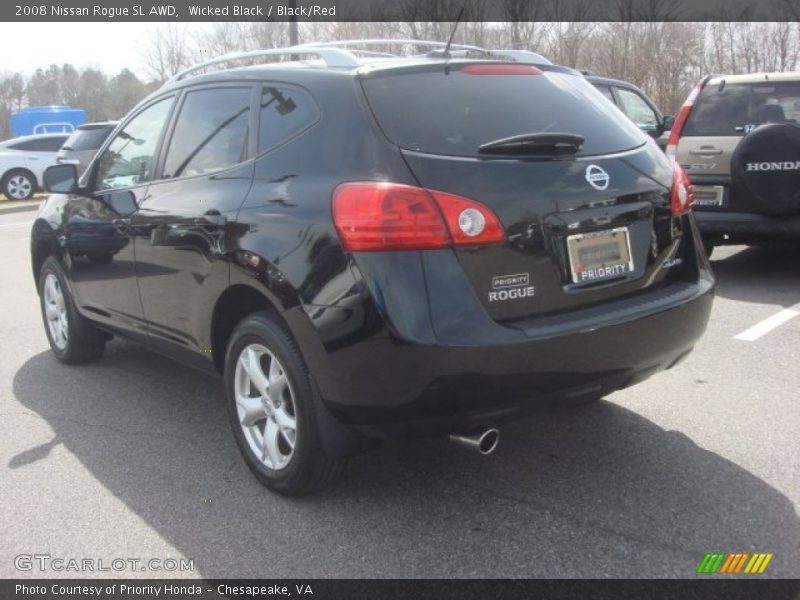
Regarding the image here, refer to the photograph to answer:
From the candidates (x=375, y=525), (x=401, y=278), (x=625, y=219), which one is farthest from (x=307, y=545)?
(x=625, y=219)

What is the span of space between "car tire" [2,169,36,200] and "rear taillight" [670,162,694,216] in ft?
65.1

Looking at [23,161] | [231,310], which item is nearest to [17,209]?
[23,161]

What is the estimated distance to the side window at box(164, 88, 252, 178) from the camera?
3.72m

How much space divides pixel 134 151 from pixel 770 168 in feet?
15.8

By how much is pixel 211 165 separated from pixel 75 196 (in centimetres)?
168

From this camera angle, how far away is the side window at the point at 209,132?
12.2 feet

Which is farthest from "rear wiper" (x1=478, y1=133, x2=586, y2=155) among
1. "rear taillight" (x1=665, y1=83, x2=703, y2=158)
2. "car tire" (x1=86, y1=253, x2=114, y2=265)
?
"rear taillight" (x1=665, y1=83, x2=703, y2=158)

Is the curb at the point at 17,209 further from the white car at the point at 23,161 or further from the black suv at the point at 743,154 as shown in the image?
the black suv at the point at 743,154

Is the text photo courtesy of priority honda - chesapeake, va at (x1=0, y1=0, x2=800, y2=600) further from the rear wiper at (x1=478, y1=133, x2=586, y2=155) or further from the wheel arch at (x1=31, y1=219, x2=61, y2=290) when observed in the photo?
the wheel arch at (x1=31, y1=219, x2=61, y2=290)

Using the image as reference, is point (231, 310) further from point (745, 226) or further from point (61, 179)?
point (745, 226)

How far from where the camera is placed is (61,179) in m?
5.09

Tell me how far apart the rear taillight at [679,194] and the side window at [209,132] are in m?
1.86

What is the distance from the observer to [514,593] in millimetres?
2686

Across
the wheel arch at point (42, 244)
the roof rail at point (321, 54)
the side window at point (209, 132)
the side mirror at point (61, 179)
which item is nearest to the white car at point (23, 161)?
the wheel arch at point (42, 244)
